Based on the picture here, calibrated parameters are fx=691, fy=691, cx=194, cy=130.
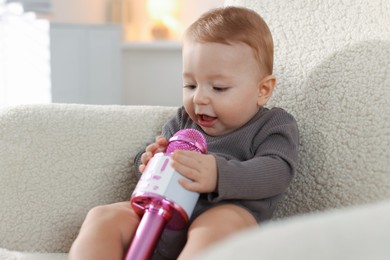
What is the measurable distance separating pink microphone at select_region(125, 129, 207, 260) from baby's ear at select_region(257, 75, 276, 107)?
228mm

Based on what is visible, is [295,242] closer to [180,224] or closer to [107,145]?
[180,224]

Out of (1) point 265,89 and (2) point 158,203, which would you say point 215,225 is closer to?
(2) point 158,203

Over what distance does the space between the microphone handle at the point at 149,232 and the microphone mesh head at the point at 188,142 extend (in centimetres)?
10

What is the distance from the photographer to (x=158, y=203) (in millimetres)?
874

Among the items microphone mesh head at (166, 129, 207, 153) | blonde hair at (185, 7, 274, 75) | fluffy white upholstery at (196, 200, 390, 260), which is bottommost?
→ microphone mesh head at (166, 129, 207, 153)

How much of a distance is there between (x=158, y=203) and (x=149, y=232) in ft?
0.13

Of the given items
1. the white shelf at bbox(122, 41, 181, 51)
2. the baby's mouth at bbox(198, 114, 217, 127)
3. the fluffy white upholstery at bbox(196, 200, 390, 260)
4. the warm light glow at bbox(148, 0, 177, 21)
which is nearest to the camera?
the fluffy white upholstery at bbox(196, 200, 390, 260)

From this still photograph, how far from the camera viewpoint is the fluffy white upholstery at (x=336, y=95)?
96 centimetres

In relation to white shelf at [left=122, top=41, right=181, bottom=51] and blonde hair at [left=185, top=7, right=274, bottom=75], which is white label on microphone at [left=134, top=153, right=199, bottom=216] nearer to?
blonde hair at [left=185, top=7, right=274, bottom=75]

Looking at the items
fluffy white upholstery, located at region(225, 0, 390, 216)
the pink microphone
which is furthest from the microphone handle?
fluffy white upholstery, located at region(225, 0, 390, 216)

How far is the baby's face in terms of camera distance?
3.36 feet

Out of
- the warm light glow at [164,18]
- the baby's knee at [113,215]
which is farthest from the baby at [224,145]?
the warm light glow at [164,18]

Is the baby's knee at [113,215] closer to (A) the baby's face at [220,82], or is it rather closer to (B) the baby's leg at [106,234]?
(B) the baby's leg at [106,234]

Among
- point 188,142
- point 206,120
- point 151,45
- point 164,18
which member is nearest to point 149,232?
point 188,142
